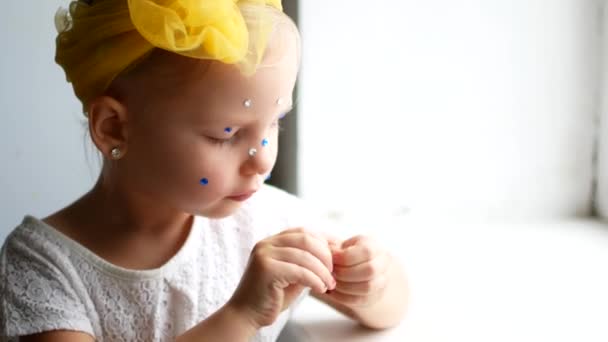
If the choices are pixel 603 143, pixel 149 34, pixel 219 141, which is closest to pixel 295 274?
pixel 219 141

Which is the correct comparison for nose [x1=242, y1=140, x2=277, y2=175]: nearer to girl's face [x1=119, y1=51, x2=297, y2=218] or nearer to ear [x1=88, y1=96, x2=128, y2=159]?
girl's face [x1=119, y1=51, x2=297, y2=218]

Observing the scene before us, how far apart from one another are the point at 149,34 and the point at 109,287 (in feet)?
0.87

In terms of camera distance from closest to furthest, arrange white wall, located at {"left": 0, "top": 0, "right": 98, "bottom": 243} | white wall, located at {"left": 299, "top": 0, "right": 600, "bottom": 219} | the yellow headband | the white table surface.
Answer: the yellow headband
the white table surface
white wall, located at {"left": 0, "top": 0, "right": 98, "bottom": 243}
white wall, located at {"left": 299, "top": 0, "right": 600, "bottom": 219}

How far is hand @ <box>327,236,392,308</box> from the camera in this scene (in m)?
0.77

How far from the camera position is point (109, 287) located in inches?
31.1

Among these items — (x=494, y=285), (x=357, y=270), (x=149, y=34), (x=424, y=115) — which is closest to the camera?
(x=149, y=34)

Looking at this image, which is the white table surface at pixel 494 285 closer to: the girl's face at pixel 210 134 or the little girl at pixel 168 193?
the little girl at pixel 168 193

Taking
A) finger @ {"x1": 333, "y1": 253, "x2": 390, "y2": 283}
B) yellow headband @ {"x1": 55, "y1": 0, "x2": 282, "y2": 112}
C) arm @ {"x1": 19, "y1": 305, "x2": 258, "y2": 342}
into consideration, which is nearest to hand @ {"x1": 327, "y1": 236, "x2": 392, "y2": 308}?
finger @ {"x1": 333, "y1": 253, "x2": 390, "y2": 283}

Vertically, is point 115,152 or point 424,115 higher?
point 115,152

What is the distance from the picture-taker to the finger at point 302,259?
28.2 inches

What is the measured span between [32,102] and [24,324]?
44 centimetres

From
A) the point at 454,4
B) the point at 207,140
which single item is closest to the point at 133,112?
the point at 207,140

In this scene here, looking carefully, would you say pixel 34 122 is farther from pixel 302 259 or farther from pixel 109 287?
pixel 302 259

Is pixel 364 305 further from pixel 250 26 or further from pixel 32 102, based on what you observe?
pixel 32 102
